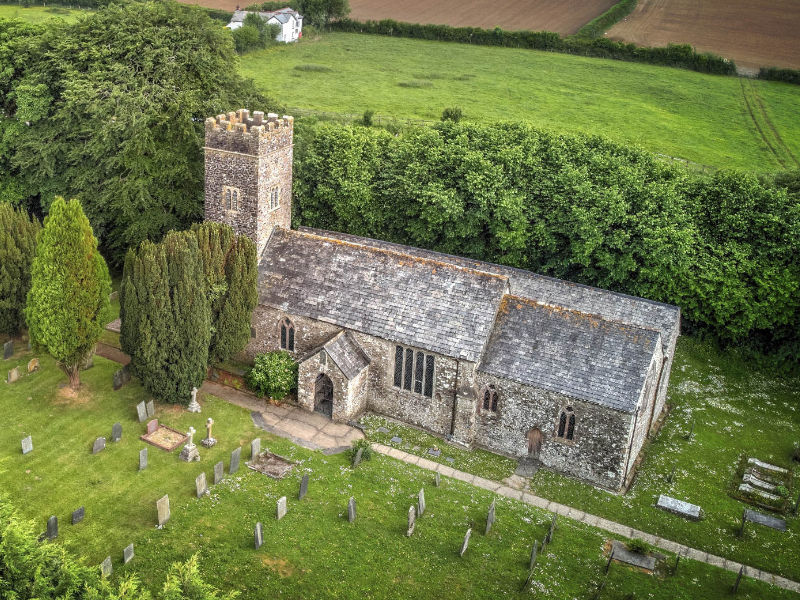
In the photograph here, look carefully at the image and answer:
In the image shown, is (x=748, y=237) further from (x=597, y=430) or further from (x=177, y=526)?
(x=177, y=526)

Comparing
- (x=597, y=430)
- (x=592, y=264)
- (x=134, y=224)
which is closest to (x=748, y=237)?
(x=592, y=264)

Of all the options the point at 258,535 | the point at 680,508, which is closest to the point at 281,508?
the point at 258,535

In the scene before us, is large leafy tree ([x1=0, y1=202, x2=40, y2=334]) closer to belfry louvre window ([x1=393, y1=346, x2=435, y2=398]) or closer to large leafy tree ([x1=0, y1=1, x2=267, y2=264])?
large leafy tree ([x1=0, y1=1, x2=267, y2=264])

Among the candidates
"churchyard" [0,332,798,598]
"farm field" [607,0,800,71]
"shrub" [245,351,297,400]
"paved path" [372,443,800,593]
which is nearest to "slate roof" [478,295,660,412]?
"churchyard" [0,332,798,598]

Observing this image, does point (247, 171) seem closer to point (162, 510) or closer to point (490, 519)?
point (162, 510)

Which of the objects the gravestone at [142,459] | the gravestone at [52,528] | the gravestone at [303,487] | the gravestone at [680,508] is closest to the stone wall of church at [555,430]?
the gravestone at [680,508]
